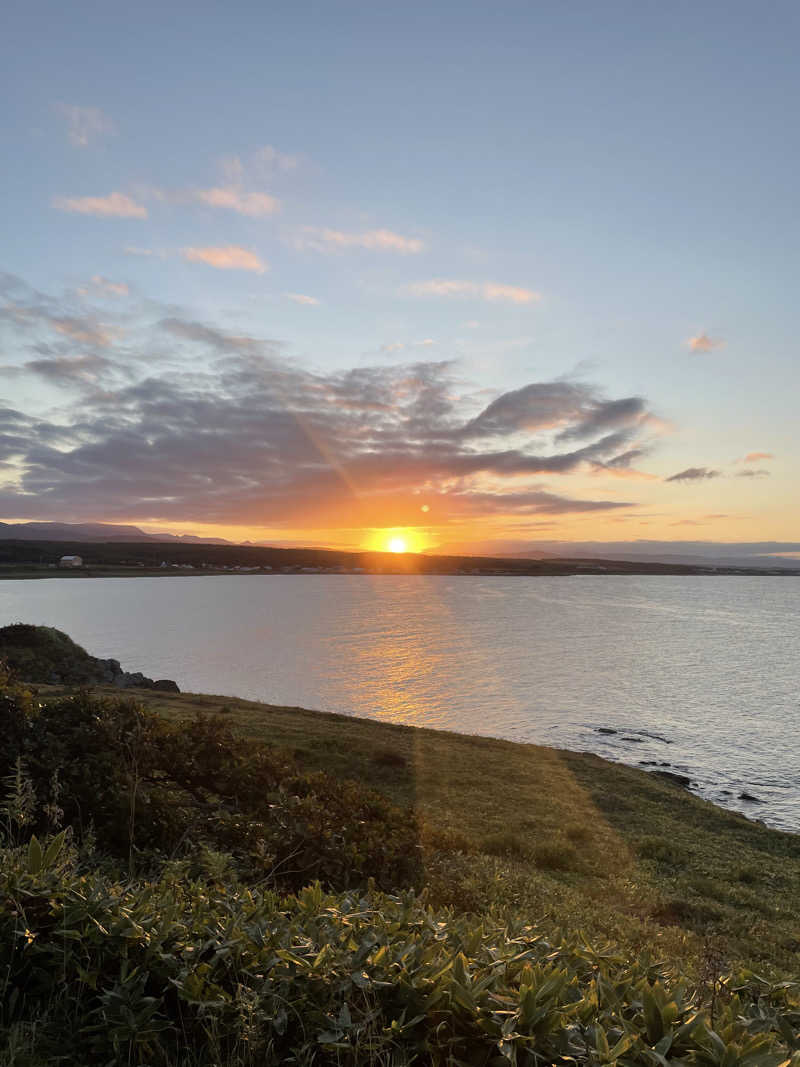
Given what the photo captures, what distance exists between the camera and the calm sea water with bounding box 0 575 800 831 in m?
39.7

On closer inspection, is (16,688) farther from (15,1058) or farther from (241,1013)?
(241,1013)

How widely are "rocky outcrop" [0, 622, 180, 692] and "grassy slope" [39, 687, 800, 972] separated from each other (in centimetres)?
1075

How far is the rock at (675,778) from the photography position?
103ft

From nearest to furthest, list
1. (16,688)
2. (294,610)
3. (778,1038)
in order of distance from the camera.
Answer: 1. (778,1038)
2. (16,688)
3. (294,610)

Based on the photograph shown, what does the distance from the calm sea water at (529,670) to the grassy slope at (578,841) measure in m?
7.79

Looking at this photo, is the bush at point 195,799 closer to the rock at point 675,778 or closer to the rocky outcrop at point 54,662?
the rock at point 675,778

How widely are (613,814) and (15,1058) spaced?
843 inches

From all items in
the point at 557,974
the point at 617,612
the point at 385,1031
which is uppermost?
the point at 557,974

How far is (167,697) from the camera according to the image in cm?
3562

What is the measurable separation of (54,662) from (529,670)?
42.5 m

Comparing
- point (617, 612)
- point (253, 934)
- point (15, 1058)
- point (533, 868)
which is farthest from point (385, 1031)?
point (617, 612)

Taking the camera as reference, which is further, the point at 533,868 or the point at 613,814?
the point at 613,814

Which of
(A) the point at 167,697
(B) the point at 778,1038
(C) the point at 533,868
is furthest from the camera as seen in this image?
(A) the point at 167,697

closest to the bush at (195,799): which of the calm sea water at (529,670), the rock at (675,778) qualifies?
the calm sea water at (529,670)
